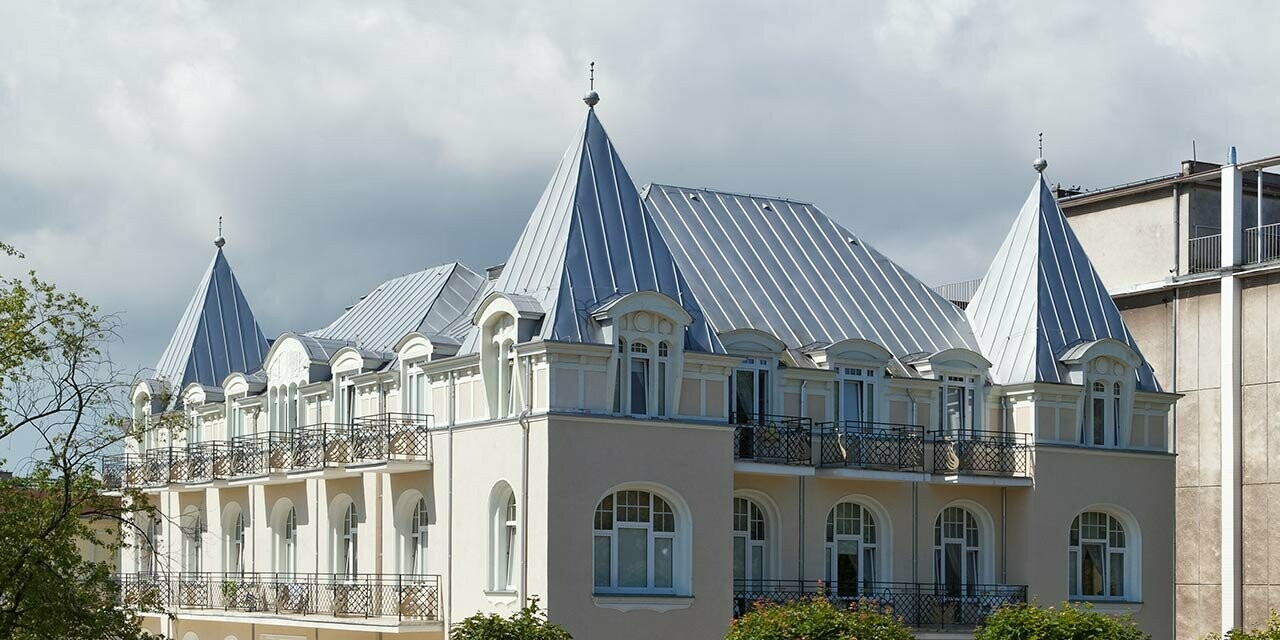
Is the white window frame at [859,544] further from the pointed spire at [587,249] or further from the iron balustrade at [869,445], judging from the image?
the pointed spire at [587,249]

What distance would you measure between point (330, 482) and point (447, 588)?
270 inches

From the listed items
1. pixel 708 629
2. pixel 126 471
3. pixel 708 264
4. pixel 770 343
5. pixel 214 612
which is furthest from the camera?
pixel 126 471

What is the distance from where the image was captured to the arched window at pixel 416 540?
43.9m

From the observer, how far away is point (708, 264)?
46.0 meters

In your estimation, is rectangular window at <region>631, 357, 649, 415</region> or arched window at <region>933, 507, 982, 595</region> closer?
rectangular window at <region>631, 357, 649, 415</region>

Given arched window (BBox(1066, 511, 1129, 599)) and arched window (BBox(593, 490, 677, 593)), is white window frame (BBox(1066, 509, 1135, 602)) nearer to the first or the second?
arched window (BBox(1066, 511, 1129, 599))

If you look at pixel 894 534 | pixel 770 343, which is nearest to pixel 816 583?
pixel 894 534

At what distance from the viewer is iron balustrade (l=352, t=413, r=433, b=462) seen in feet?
141

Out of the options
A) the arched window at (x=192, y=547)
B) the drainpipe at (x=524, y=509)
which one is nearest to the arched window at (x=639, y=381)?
the drainpipe at (x=524, y=509)

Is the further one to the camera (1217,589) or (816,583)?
(1217,589)

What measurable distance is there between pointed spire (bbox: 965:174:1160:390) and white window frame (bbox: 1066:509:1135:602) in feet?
11.7

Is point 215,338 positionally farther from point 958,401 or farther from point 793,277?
point 958,401

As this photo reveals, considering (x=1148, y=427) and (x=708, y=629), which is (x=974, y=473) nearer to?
(x=1148, y=427)

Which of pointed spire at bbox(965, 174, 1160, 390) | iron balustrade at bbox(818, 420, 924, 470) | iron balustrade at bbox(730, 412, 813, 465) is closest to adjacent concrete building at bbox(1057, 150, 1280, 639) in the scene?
pointed spire at bbox(965, 174, 1160, 390)
